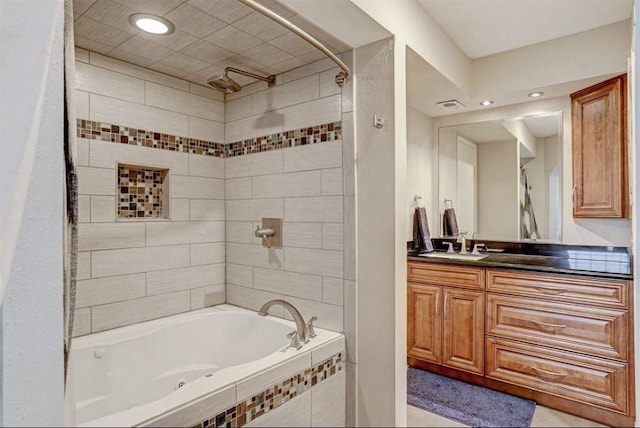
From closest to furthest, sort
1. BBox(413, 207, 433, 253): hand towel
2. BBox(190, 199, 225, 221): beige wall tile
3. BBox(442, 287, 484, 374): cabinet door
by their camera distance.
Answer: BBox(190, 199, 225, 221): beige wall tile → BBox(442, 287, 484, 374): cabinet door → BBox(413, 207, 433, 253): hand towel

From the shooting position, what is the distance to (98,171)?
1.91 metres

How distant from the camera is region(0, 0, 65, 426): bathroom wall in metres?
0.61

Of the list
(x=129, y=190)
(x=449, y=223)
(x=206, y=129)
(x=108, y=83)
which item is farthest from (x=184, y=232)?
(x=449, y=223)

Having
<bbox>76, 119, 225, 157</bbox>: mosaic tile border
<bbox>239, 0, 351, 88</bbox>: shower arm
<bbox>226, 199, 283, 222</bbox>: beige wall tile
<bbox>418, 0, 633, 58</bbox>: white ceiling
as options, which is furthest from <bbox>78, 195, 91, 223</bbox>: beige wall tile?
<bbox>418, 0, 633, 58</bbox>: white ceiling

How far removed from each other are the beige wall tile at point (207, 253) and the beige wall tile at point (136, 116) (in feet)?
2.38

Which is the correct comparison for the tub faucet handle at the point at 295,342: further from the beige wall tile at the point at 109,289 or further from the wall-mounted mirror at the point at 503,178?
the wall-mounted mirror at the point at 503,178

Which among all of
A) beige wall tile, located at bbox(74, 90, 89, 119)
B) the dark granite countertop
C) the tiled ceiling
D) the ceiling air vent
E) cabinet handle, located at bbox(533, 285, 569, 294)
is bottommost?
cabinet handle, located at bbox(533, 285, 569, 294)

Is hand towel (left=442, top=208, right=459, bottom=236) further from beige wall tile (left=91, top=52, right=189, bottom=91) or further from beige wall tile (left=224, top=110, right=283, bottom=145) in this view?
beige wall tile (left=91, top=52, right=189, bottom=91)

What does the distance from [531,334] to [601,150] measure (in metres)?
1.27

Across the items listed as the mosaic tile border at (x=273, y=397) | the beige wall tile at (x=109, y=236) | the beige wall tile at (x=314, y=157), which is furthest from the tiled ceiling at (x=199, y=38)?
the mosaic tile border at (x=273, y=397)

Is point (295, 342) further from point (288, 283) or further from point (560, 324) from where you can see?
point (560, 324)

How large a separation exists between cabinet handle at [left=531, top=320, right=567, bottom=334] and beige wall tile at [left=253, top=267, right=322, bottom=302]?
53.5 inches

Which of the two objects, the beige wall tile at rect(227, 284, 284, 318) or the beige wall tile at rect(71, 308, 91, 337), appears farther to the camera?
the beige wall tile at rect(227, 284, 284, 318)

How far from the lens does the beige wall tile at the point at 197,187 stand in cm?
225
